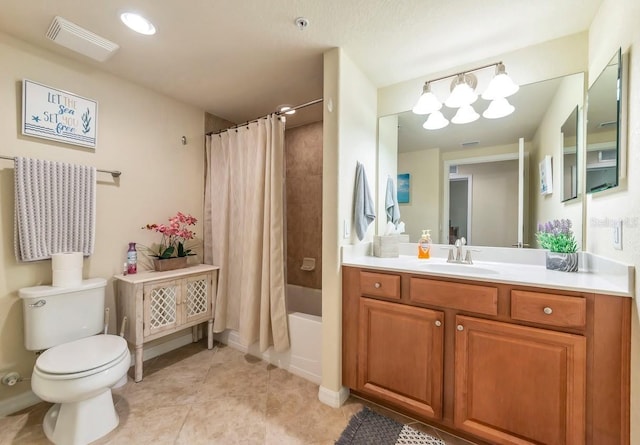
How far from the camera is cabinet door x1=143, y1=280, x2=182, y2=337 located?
76.7 inches

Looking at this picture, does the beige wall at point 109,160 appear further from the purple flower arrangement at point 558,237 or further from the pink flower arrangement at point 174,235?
the purple flower arrangement at point 558,237

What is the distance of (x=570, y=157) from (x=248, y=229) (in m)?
2.26

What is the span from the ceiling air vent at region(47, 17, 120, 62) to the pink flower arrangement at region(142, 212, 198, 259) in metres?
1.23

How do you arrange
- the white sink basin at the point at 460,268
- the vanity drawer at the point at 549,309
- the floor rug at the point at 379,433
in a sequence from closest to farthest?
the vanity drawer at the point at 549,309 → the floor rug at the point at 379,433 → the white sink basin at the point at 460,268

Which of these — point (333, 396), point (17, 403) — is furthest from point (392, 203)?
point (17, 403)

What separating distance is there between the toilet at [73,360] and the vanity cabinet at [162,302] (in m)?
0.20

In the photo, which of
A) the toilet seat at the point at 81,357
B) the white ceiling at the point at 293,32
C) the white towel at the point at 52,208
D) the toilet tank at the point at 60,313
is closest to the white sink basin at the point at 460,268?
the white ceiling at the point at 293,32

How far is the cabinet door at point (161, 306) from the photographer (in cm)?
195

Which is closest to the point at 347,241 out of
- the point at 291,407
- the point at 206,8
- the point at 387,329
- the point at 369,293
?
the point at 369,293

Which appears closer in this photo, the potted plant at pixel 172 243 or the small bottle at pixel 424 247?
the small bottle at pixel 424 247

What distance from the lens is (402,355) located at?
1.53 meters

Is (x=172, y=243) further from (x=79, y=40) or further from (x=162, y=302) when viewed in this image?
(x=79, y=40)

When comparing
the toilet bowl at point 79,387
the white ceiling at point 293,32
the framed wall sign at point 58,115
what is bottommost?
the toilet bowl at point 79,387

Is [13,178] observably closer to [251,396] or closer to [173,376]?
[173,376]
